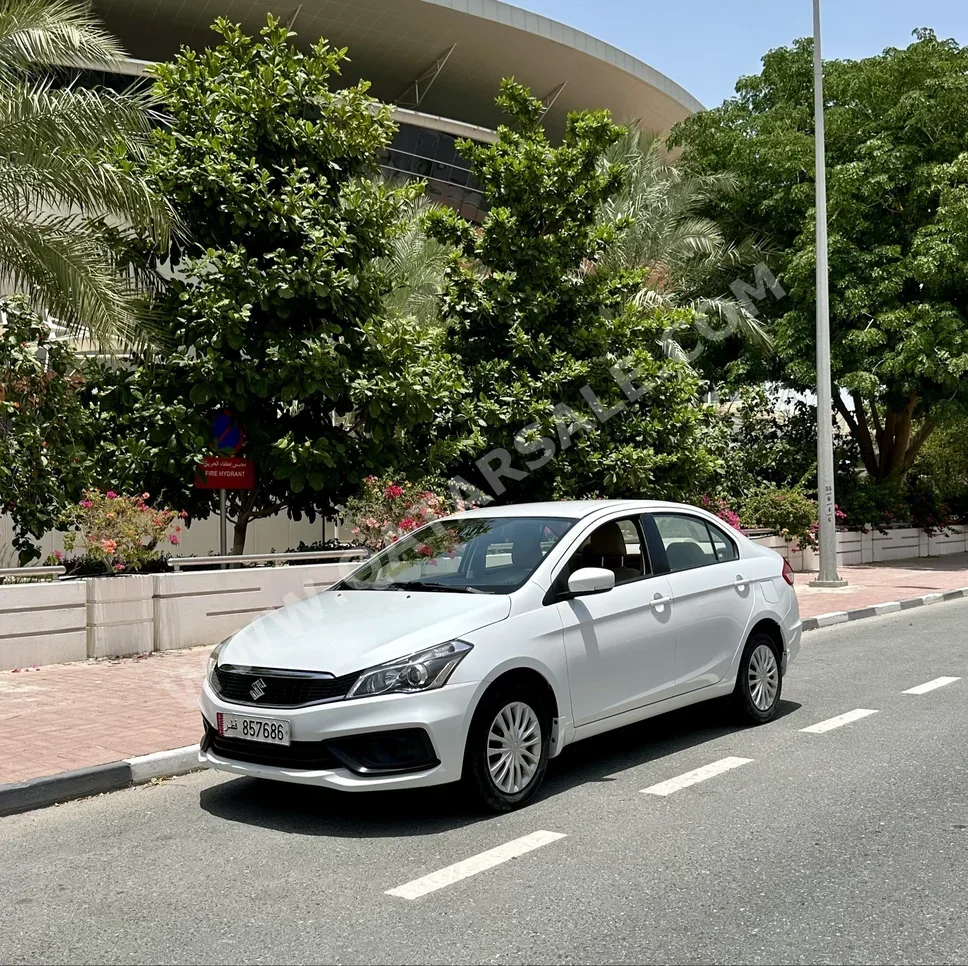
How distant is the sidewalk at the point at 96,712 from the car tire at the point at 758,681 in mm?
3684

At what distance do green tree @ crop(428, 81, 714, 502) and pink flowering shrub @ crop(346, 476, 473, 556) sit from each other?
3.15 metres

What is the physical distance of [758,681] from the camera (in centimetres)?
784

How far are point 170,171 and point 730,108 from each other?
18.4 meters

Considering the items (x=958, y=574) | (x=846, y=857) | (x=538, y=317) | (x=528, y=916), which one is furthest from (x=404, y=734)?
(x=958, y=574)

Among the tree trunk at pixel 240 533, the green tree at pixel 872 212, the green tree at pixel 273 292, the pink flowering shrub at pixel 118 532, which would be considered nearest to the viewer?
the pink flowering shrub at pixel 118 532

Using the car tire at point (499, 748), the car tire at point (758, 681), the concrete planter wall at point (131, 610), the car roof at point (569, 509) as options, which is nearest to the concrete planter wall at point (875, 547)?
the concrete planter wall at point (131, 610)

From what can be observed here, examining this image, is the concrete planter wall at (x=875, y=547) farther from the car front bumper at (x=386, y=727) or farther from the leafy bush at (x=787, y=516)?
the car front bumper at (x=386, y=727)

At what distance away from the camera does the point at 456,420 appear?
1644 cm

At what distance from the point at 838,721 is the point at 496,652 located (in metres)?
3.52

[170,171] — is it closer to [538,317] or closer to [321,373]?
[321,373]

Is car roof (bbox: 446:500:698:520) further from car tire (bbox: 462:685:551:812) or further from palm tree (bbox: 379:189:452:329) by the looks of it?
palm tree (bbox: 379:189:452:329)

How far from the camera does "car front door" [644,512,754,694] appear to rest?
23.2 feet

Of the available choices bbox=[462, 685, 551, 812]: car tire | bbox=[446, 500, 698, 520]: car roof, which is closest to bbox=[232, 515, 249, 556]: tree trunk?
bbox=[446, 500, 698, 520]: car roof

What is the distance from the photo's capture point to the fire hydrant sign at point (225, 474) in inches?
535
